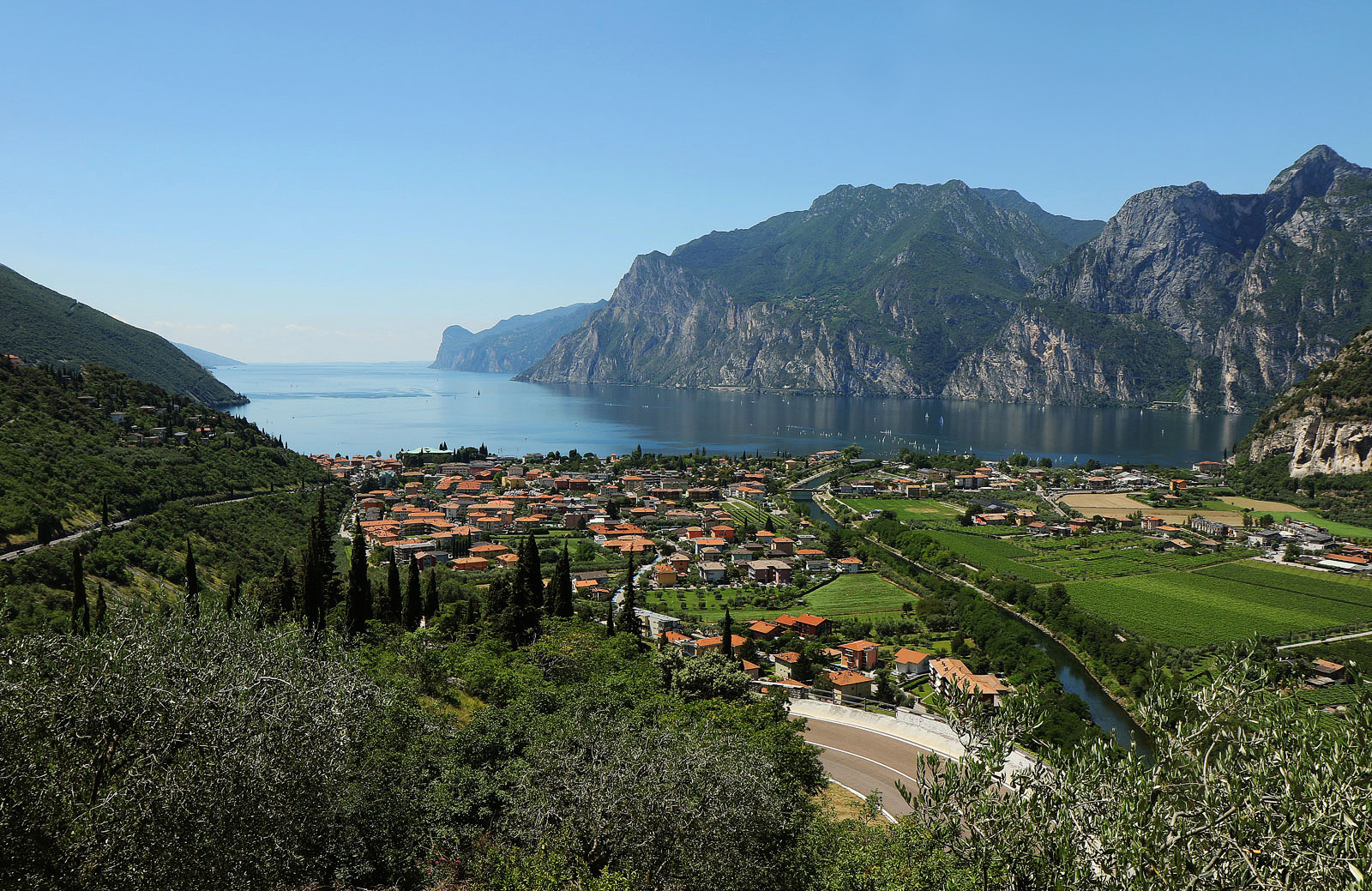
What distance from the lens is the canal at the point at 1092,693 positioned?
2647cm

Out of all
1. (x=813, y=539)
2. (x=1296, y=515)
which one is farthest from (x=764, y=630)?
(x=1296, y=515)

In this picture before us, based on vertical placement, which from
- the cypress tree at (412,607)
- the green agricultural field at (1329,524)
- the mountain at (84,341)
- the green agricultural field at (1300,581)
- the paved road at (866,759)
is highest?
the mountain at (84,341)

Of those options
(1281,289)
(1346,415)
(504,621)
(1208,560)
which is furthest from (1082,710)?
(1281,289)

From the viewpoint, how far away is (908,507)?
234 ft

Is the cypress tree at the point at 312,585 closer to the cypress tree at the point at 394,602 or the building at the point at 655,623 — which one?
the cypress tree at the point at 394,602

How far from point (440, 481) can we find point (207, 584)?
4450cm

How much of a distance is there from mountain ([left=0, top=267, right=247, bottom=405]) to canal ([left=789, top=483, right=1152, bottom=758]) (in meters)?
105

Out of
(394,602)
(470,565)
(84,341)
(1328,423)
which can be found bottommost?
(470,565)

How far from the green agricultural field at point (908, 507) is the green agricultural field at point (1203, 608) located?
21.3 metres

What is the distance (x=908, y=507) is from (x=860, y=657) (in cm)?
4185

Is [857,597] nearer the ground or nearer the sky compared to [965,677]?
nearer the ground

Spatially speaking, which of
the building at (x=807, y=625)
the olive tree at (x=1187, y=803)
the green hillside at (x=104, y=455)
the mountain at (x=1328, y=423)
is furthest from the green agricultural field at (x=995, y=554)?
the green hillside at (x=104, y=455)

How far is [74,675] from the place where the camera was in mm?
8797

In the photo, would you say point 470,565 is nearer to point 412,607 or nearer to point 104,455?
point 412,607
